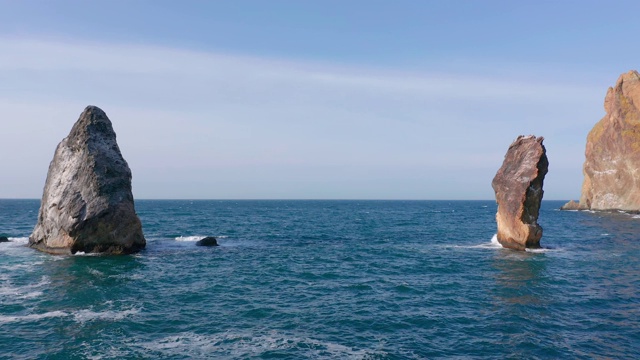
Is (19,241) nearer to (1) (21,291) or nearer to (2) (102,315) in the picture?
(1) (21,291)

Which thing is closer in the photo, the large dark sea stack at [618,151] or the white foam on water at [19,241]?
the white foam on water at [19,241]

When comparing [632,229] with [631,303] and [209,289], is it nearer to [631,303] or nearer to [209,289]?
[631,303]

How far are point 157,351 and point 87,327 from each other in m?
5.56

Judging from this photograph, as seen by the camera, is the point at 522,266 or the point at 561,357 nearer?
the point at 561,357

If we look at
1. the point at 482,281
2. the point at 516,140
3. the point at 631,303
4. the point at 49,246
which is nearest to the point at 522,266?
the point at 482,281

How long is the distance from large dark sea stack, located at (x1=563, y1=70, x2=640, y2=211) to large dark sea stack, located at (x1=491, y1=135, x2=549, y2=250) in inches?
3369

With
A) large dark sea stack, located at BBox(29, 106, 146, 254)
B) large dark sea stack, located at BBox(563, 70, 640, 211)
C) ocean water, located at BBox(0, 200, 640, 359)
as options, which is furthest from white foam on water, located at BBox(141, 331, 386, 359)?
large dark sea stack, located at BBox(563, 70, 640, 211)

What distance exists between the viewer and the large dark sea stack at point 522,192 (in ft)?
154

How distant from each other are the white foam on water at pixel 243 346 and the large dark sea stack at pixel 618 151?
122 metres

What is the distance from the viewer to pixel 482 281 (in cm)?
3394

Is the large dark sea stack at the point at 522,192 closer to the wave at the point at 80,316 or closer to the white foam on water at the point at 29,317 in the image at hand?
the wave at the point at 80,316

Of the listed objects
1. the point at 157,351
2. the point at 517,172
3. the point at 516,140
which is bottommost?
the point at 157,351

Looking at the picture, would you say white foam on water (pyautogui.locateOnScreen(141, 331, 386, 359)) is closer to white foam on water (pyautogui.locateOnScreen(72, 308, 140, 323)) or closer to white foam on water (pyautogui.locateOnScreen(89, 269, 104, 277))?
white foam on water (pyautogui.locateOnScreen(72, 308, 140, 323))

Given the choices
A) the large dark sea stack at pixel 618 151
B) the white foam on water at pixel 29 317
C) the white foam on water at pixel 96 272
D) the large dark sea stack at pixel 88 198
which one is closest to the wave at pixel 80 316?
the white foam on water at pixel 29 317
